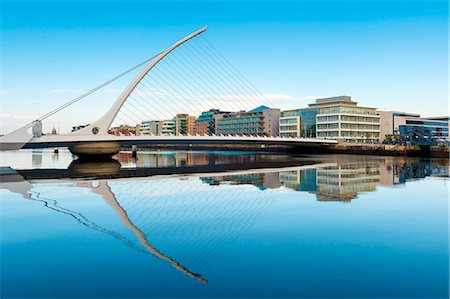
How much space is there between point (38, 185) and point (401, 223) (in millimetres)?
20281

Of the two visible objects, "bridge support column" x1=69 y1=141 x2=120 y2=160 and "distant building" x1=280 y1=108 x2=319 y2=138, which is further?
"distant building" x1=280 y1=108 x2=319 y2=138

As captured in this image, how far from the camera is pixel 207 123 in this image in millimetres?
159875

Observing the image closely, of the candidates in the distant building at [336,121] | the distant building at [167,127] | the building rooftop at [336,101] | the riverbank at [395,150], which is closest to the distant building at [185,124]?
the distant building at [167,127]

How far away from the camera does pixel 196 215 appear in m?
13.1

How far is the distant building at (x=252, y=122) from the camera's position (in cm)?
12081

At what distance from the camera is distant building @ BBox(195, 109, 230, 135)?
15762 centimetres

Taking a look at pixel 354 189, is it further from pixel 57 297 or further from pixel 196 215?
pixel 57 297

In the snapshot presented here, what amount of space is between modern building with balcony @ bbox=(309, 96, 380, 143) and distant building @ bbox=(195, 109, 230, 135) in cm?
6021

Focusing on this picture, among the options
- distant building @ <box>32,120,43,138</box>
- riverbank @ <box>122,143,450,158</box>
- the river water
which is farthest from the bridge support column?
riverbank @ <box>122,143,450,158</box>

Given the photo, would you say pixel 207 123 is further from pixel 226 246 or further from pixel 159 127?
pixel 226 246

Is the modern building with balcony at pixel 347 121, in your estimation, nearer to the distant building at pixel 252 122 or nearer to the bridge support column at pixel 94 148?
the distant building at pixel 252 122

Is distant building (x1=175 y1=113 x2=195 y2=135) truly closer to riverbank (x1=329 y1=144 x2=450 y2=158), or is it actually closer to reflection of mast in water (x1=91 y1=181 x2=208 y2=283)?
riverbank (x1=329 y1=144 x2=450 y2=158)

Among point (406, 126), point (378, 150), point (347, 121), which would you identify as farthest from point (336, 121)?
A: point (378, 150)

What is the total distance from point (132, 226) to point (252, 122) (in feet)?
387
